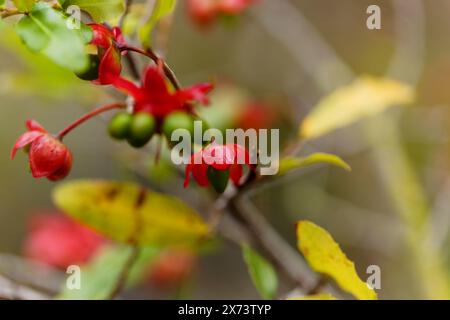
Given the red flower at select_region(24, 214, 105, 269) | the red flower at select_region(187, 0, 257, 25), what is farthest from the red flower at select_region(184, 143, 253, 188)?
the red flower at select_region(24, 214, 105, 269)

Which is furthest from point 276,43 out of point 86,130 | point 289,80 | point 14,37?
point 14,37

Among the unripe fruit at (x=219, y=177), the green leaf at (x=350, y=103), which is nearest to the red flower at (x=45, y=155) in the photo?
the unripe fruit at (x=219, y=177)

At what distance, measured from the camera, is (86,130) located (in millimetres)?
1620

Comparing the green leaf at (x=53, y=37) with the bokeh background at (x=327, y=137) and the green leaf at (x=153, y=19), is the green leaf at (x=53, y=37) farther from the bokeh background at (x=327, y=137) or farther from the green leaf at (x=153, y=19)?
the bokeh background at (x=327, y=137)

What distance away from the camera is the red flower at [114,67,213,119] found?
1.88 feet


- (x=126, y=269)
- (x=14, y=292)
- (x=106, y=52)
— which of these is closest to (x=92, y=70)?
(x=106, y=52)

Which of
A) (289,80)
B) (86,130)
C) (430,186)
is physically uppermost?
(289,80)

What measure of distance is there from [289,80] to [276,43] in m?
0.11

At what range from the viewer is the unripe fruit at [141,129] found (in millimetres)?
575

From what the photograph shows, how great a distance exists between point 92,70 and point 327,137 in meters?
0.91

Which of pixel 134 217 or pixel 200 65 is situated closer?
pixel 134 217

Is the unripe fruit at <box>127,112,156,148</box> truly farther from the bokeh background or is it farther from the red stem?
the bokeh background

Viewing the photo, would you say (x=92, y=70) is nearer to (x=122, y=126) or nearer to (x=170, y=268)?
(x=122, y=126)
